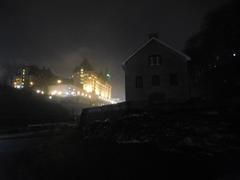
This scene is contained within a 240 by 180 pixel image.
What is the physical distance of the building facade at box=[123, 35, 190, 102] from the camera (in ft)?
104

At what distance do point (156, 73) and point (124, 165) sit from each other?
23033 millimetres

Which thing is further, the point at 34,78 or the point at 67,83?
the point at 34,78

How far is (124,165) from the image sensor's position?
37.6ft

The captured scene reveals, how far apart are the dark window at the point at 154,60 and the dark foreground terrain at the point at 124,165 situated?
65.0 feet

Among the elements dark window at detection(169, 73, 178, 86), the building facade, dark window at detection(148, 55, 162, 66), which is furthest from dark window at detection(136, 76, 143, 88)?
dark window at detection(169, 73, 178, 86)

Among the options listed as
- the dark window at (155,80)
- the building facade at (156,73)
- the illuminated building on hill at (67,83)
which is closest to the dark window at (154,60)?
the building facade at (156,73)

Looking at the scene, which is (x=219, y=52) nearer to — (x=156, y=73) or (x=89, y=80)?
(x=156, y=73)

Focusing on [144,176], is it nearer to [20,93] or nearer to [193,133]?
[193,133]

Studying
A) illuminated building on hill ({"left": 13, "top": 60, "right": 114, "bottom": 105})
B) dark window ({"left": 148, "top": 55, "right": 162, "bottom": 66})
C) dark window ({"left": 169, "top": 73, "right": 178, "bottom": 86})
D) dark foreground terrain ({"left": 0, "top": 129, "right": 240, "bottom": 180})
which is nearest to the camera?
dark foreground terrain ({"left": 0, "top": 129, "right": 240, "bottom": 180})

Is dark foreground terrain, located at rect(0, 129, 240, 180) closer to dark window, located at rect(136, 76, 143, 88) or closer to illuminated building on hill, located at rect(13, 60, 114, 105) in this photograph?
dark window, located at rect(136, 76, 143, 88)

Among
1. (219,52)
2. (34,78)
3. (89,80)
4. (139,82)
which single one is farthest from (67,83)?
(219,52)

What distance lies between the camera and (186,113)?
816 inches

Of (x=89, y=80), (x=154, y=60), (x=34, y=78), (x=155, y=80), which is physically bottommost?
(x=155, y=80)

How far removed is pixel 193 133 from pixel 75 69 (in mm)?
129375
